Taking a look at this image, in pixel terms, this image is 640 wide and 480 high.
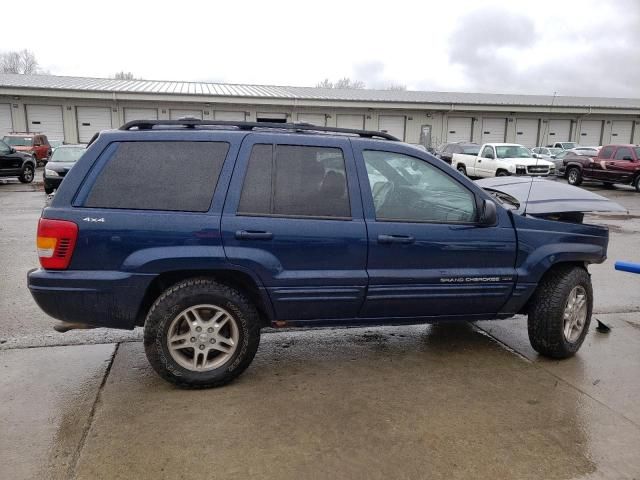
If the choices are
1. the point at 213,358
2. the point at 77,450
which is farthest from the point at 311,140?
the point at 77,450

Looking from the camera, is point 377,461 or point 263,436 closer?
point 377,461

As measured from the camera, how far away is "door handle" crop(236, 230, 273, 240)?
11.3 feet

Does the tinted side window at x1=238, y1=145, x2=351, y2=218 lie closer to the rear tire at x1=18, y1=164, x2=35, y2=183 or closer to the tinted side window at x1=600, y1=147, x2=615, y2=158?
the rear tire at x1=18, y1=164, x2=35, y2=183

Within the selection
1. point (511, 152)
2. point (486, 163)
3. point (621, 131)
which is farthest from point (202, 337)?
point (621, 131)

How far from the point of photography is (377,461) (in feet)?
9.19

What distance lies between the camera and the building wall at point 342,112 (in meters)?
31.0

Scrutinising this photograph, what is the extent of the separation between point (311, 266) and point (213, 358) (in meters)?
0.98

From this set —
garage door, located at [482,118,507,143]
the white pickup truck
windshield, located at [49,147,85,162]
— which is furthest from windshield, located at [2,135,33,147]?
garage door, located at [482,118,507,143]

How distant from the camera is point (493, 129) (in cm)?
3794

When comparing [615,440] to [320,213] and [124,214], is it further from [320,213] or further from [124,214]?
[124,214]

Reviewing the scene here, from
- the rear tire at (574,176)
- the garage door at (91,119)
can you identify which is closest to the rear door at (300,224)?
the rear tire at (574,176)

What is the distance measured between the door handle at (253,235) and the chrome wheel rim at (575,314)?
259cm

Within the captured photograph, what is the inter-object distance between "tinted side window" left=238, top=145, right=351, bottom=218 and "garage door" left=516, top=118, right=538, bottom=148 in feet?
125

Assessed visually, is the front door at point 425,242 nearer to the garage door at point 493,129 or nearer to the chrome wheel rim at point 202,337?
the chrome wheel rim at point 202,337
